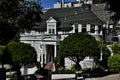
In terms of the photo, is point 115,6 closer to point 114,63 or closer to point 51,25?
point 114,63

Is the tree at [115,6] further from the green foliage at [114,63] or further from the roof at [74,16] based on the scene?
the roof at [74,16]

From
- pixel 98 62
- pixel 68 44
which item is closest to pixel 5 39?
pixel 68 44

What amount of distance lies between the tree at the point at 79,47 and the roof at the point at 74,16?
47.7 feet

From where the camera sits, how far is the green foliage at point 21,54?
145 feet

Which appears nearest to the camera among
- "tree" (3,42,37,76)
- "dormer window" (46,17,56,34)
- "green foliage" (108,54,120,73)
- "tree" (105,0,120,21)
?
"tree" (105,0,120,21)

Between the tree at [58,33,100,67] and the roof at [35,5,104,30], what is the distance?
47.7 feet

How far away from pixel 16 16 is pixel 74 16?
2631 cm

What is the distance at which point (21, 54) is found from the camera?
44.2 m

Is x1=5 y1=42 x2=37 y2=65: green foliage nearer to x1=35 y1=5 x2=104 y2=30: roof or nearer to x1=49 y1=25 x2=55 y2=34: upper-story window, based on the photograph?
x1=35 y1=5 x2=104 y2=30: roof

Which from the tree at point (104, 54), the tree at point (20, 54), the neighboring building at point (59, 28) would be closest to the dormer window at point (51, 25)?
the neighboring building at point (59, 28)

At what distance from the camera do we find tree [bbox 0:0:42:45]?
37.9 meters

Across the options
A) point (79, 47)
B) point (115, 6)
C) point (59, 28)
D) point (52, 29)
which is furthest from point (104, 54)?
point (115, 6)

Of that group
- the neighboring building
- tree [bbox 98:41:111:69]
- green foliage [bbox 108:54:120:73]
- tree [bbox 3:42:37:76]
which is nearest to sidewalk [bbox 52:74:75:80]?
tree [bbox 3:42:37:76]

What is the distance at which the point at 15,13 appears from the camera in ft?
129
